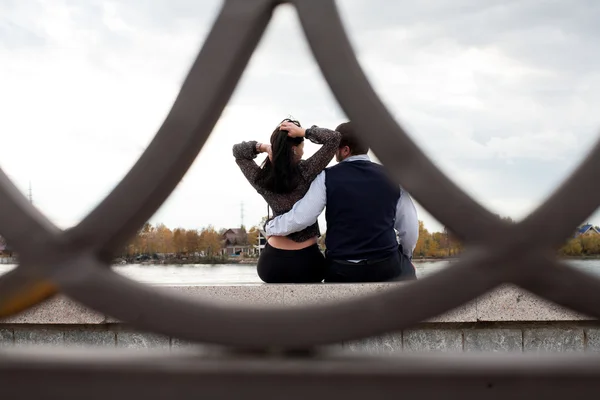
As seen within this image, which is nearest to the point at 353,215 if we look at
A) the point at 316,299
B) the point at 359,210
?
the point at 359,210

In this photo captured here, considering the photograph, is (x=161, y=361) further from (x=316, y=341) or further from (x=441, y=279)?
(x=441, y=279)

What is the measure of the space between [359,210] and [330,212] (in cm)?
15

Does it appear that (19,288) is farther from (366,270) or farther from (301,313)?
(366,270)

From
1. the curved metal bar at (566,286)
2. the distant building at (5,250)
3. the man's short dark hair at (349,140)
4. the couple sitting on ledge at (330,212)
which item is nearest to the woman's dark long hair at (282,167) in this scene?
the couple sitting on ledge at (330,212)

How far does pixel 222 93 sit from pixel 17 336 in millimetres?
3358

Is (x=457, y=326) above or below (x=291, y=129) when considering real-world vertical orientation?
below

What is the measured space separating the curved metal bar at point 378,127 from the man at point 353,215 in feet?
8.26

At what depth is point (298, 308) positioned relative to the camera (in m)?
0.52

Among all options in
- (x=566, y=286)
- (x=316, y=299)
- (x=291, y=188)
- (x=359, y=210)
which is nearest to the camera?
(x=566, y=286)

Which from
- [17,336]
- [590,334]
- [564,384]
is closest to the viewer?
[564,384]

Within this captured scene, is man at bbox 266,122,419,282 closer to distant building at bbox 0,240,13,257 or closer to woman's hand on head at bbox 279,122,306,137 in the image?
woman's hand on head at bbox 279,122,306,137

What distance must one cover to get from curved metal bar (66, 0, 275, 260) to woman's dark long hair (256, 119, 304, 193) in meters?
2.57

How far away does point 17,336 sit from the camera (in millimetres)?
3447

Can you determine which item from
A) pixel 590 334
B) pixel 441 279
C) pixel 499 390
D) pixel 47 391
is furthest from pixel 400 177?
pixel 590 334
